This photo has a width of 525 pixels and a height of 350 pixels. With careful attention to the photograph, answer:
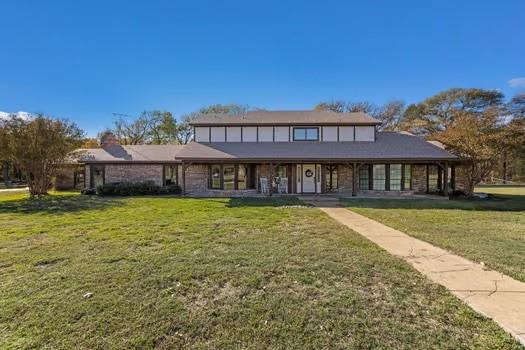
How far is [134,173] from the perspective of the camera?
1928 cm

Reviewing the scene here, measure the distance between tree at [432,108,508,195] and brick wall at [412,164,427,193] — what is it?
1947mm

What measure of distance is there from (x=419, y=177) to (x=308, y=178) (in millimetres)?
7240

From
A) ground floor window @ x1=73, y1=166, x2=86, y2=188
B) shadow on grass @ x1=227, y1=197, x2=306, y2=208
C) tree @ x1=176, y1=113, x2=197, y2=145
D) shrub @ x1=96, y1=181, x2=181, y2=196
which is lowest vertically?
shadow on grass @ x1=227, y1=197, x2=306, y2=208

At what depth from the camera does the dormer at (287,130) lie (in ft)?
60.1

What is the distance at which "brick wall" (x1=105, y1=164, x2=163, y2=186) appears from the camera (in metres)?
19.2

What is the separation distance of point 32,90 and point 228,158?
16019mm

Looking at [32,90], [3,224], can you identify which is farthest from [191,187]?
[32,90]

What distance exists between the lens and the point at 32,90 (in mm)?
19375

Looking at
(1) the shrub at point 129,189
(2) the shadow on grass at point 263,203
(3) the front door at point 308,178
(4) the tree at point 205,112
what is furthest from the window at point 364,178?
(4) the tree at point 205,112

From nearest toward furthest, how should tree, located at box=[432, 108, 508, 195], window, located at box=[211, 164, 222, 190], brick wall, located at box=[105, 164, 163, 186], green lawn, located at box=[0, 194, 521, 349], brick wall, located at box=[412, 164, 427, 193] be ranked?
green lawn, located at box=[0, 194, 521, 349], tree, located at box=[432, 108, 508, 195], brick wall, located at box=[412, 164, 427, 193], window, located at box=[211, 164, 222, 190], brick wall, located at box=[105, 164, 163, 186]

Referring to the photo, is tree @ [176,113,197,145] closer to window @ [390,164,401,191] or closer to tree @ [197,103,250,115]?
tree @ [197,103,250,115]

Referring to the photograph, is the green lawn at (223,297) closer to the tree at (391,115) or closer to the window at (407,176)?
the window at (407,176)

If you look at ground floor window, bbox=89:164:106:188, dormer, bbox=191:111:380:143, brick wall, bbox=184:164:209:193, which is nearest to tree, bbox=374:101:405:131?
dormer, bbox=191:111:380:143

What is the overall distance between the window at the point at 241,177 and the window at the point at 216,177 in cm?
126
